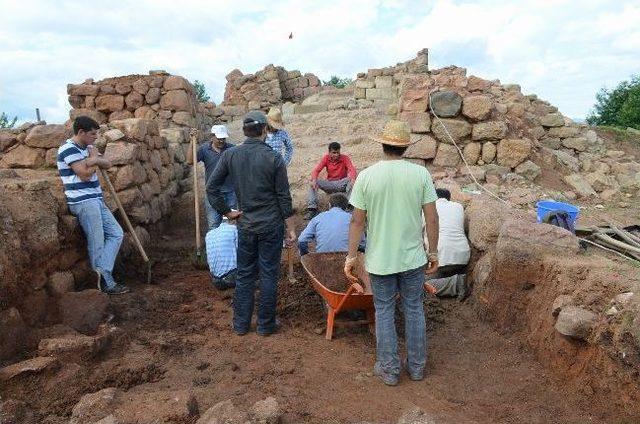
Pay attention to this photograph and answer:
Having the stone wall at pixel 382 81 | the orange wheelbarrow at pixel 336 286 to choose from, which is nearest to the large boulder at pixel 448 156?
the orange wheelbarrow at pixel 336 286

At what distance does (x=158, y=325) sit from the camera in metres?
4.64

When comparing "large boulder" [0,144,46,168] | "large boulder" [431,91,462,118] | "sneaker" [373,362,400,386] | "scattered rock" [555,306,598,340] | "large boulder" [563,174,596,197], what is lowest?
"sneaker" [373,362,400,386]

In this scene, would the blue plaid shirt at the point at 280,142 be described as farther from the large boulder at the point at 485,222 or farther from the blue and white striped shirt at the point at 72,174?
the large boulder at the point at 485,222

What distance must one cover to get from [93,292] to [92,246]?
2.28 feet

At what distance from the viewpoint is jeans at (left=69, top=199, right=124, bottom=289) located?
16.8 ft

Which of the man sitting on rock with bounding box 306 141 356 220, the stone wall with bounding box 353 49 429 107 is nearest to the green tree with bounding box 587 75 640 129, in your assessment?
the stone wall with bounding box 353 49 429 107

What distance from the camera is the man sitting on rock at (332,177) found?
7.78 metres

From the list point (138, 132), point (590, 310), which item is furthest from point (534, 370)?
point (138, 132)

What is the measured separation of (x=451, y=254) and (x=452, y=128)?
Result: 147 inches

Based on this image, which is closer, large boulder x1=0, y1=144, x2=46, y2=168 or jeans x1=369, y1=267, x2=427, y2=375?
jeans x1=369, y1=267, x2=427, y2=375

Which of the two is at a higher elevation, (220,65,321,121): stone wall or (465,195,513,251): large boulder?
(220,65,321,121): stone wall

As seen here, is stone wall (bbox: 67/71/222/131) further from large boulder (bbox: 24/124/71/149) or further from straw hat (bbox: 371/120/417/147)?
straw hat (bbox: 371/120/417/147)

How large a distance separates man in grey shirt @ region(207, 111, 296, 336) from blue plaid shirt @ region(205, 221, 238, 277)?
826mm

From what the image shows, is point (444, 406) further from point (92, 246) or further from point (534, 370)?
point (92, 246)
